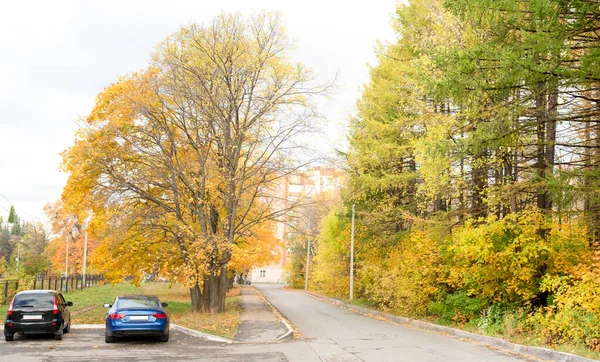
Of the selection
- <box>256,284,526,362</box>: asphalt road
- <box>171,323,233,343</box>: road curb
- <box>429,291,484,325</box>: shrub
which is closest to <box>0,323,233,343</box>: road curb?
<box>171,323,233,343</box>: road curb

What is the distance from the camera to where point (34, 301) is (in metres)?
16.4

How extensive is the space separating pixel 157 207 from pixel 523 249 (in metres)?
16.1

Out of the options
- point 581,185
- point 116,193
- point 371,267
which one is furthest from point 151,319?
point 371,267

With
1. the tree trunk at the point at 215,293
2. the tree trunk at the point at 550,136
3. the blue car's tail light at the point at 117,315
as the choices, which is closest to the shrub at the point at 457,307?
the tree trunk at the point at 550,136

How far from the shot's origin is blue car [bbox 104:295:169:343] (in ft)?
50.5

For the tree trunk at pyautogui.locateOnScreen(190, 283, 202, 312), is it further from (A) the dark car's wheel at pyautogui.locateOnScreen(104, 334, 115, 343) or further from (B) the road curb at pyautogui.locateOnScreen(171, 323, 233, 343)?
(A) the dark car's wheel at pyautogui.locateOnScreen(104, 334, 115, 343)

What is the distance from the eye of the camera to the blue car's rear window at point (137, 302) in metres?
15.9

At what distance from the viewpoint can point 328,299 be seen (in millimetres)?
43000

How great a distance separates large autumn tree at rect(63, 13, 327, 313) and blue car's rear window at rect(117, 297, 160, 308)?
5596mm

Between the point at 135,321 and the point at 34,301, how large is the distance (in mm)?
3502

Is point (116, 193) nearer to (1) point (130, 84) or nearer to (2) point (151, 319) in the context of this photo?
(1) point (130, 84)

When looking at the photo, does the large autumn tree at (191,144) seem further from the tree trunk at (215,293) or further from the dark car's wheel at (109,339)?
the dark car's wheel at (109,339)

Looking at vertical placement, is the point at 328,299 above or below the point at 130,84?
below

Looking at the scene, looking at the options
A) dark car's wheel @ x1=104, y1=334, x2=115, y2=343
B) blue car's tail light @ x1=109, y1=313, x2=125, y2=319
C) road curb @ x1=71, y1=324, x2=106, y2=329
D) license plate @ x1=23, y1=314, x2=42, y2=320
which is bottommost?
road curb @ x1=71, y1=324, x2=106, y2=329
